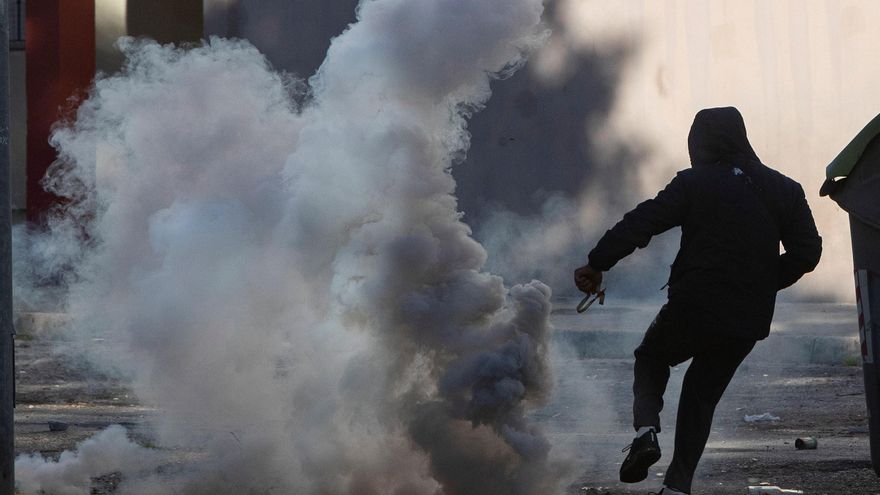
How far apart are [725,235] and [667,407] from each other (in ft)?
10.9

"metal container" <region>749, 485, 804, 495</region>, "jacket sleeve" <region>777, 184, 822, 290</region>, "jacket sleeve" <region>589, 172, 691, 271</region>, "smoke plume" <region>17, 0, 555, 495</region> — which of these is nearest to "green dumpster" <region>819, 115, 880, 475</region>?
"metal container" <region>749, 485, 804, 495</region>

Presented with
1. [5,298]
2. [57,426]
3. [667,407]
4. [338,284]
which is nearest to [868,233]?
[338,284]

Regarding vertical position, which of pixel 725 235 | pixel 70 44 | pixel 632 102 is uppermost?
pixel 70 44

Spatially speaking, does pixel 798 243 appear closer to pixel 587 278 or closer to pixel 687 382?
pixel 687 382

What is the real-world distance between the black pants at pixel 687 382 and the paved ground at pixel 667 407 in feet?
1.51

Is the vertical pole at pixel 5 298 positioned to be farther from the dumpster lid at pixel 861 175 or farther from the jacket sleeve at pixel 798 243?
the dumpster lid at pixel 861 175

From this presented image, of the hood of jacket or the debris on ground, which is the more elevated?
the hood of jacket

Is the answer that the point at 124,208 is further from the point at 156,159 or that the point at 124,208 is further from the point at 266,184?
the point at 266,184

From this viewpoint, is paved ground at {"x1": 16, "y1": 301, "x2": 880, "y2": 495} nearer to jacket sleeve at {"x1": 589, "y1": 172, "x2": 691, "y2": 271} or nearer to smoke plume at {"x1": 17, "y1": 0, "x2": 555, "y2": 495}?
smoke plume at {"x1": 17, "y1": 0, "x2": 555, "y2": 495}

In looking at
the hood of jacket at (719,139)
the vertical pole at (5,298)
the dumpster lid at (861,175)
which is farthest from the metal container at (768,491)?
the vertical pole at (5,298)

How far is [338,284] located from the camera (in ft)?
15.8

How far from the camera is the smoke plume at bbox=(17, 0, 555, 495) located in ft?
15.2

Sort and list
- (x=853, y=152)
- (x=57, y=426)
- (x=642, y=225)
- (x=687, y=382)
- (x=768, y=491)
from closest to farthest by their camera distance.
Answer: (x=642, y=225) < (x=687, y=382) < (x=768, y=491) < (x=853, y=152) < (x=57, y=426)

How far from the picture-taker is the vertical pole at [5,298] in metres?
4.25
